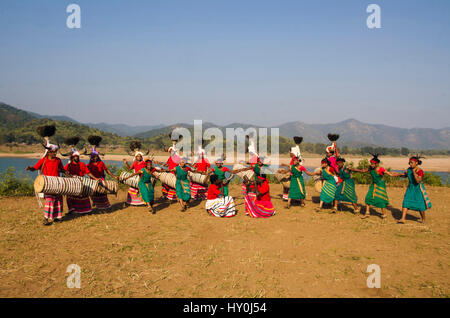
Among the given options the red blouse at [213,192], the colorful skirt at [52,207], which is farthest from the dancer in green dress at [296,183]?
the colorful skirt at [52,207]

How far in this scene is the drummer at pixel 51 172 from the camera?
736 centimetres

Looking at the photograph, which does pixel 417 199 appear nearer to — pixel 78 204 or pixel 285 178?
pixel 285 178

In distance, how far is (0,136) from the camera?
57844mm

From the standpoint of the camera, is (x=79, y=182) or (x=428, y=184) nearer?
(x=79, y=182)

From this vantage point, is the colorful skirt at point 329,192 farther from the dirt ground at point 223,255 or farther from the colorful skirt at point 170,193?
the colorful skirt at point 170,193

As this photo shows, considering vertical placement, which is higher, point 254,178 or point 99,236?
point 254,178

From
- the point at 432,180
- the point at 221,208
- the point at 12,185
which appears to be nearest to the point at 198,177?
the point at 221,208

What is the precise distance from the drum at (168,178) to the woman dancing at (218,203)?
162cm

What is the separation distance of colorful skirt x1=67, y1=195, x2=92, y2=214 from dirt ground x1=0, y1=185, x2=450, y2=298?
35cm

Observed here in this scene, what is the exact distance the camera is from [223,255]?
564 cm

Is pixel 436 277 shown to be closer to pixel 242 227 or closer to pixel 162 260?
pixel 242 227

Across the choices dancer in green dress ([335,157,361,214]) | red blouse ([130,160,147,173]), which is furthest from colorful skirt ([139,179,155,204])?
dancer in green dress ([335,157,361,214])
